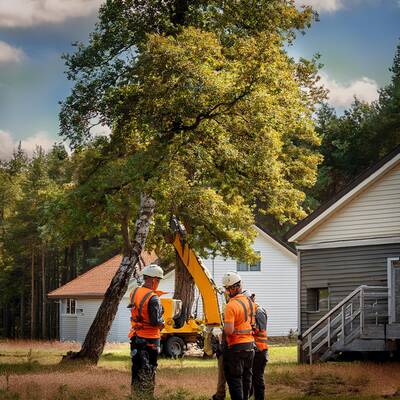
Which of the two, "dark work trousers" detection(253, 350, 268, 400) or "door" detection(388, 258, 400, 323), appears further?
"door" detection(388, 258, 400, 323)

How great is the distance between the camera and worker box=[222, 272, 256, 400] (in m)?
13.3

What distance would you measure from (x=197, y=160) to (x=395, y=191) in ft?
19.9

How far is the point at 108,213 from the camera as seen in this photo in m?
27.0

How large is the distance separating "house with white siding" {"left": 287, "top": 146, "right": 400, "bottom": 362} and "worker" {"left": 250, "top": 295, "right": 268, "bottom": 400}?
9.67m

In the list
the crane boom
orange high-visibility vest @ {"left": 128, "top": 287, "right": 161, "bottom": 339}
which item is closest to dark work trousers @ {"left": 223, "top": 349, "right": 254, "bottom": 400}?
orange high-visibility vest @ {"left": 128, "top": 287, "right": 161, "bottom": 339}

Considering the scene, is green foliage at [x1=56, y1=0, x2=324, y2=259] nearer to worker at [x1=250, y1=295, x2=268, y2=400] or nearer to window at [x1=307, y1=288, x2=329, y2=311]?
window at [x1=307, y1=288, x2=329, y2=311]

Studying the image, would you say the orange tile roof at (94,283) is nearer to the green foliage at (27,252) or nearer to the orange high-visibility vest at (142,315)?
the green foliage at (27,252)

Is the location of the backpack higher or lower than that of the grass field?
higher

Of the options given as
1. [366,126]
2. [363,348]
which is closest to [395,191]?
[363,348]

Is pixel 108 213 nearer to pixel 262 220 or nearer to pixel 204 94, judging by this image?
pixel 204 94

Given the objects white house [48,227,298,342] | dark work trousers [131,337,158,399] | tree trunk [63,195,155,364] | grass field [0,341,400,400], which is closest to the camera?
dark work trousers [131,337,158,399]

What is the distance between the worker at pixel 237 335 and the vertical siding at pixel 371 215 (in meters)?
14.2

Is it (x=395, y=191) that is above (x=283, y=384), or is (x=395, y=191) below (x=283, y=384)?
above

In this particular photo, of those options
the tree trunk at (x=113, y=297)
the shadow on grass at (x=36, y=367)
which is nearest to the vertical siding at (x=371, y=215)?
the tree trunk at (x=113, y=297)
